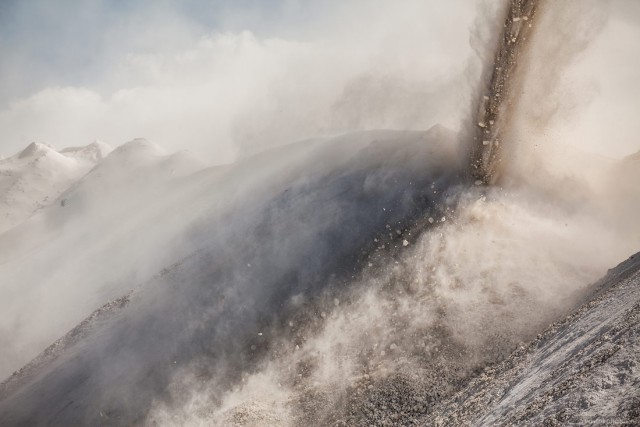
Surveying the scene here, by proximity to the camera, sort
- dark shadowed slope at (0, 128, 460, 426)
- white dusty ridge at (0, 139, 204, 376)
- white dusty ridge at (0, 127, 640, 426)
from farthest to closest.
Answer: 1. white dusty ridge at (0, 139, 204, 376)
2. dark shadowed slope at (0, 128, 460, 426)
3. white dusty ridge at (0, 127, 640, 426)

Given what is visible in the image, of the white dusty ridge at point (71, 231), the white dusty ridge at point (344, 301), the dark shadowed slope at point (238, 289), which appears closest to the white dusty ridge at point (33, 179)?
the white dusty ridge at point (71, 231)

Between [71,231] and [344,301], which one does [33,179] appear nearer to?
[71,231]

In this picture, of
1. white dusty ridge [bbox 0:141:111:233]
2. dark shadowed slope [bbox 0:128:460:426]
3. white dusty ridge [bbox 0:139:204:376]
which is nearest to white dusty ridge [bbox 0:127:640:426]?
dark shadowed slope [bbox 0:128:460:426]

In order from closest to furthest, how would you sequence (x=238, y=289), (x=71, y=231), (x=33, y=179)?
(x=238, y=289) < (x=71, y=231) < (x=33, y=179)

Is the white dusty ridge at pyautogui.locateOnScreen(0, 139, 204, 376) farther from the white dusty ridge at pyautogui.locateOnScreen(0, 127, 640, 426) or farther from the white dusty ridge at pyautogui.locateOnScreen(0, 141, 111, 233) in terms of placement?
the white dusty ridge at pyautogui.locateOnScreen(0, 127, 640, 426)

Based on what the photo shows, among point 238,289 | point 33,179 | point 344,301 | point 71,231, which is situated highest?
point 33,179

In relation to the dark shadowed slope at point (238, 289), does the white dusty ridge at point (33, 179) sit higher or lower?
higher

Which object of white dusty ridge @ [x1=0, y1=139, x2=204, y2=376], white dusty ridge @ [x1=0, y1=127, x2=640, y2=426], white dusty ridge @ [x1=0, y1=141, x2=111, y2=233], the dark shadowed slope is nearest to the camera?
white dusty ridge @ [x1=0, y1=127, x2=640, y2=426]

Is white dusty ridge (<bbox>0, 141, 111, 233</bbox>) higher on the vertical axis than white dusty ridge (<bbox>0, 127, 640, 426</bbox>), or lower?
higher

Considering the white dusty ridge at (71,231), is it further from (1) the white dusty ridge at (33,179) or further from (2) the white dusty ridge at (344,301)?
(2) the white dusty ridge at (344,301)

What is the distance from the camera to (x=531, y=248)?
1202 cm

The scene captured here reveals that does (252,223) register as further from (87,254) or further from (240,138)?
(240,138)

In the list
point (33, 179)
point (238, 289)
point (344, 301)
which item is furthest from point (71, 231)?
point (344, 301)

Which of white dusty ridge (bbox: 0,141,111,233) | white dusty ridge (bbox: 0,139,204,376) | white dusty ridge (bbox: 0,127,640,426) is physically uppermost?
white dusty ridge (bbox: 0,141,111,233)
